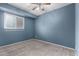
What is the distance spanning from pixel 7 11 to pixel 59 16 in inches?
60.6

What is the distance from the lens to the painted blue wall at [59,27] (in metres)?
1.81

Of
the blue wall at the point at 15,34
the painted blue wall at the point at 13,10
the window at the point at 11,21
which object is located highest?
the painted blue wall at the point at 13,10

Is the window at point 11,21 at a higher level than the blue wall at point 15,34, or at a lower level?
higher

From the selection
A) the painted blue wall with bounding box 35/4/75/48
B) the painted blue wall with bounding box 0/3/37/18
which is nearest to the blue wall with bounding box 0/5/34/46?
the painted blue wall with bounding box 0/3/37/18

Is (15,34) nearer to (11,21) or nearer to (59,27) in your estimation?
(11,21)

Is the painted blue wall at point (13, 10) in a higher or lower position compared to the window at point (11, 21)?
higher

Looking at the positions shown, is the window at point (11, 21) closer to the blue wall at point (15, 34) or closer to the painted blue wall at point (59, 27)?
the blue wall at point (15, 34)

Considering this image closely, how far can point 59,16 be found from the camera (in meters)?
2.18

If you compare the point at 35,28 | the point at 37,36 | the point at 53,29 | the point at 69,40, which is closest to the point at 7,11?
the point at 35,28

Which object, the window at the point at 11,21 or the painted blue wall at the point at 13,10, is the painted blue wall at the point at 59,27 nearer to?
the painted blue wall at the point at 13,10

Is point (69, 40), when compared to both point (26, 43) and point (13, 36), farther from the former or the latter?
point (13, 36)

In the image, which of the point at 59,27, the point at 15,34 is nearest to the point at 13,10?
the point at 15,34

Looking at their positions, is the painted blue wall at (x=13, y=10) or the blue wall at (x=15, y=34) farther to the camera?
the blue wall at (x=15, y=34)

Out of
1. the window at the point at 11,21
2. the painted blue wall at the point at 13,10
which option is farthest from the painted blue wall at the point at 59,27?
the window at the point at 11,21
